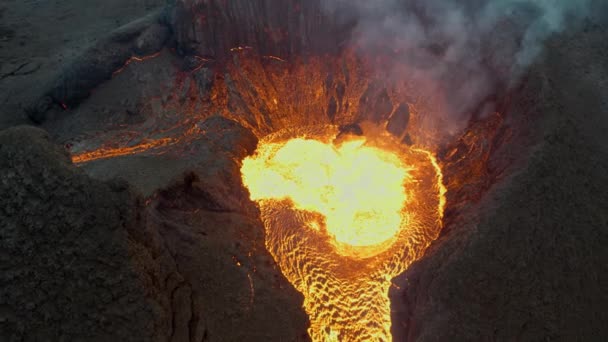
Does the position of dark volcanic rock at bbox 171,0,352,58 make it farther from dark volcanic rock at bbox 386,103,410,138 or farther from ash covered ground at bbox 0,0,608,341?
dark volcanic rock at bbox 386,103,410,138

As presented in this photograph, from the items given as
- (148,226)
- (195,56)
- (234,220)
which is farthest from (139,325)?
(195,56)

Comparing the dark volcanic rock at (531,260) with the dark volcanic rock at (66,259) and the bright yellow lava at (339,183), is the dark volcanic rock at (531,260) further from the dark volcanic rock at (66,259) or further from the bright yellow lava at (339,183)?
the dark volcanic rock at (66,259)

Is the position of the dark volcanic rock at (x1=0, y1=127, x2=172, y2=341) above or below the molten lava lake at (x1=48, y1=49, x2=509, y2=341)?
above

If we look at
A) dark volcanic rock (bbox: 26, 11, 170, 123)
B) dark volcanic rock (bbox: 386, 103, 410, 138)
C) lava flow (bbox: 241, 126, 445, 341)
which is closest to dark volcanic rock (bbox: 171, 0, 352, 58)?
dark volcanic rock (bbox: 26, 11, 170, 123)

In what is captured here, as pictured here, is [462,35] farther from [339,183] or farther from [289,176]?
[289,176]

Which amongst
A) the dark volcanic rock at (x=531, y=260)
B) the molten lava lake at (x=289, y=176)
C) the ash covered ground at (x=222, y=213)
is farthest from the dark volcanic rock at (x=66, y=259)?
the dark volcanic rock at (x=531, y=260)

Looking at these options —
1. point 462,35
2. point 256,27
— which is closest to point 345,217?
point 462,35

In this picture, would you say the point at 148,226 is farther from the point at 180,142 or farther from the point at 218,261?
the point at 180,142
